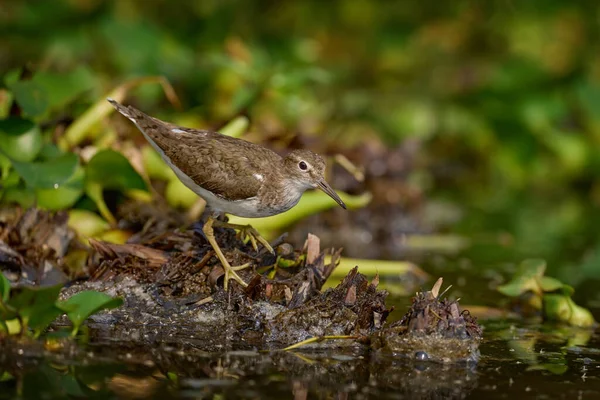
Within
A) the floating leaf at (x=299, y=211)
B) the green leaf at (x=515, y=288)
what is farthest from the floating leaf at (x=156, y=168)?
the green leaf at (x=515, y=288)

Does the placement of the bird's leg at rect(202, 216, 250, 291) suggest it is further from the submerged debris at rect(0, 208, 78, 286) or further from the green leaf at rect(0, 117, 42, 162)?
the green leaf at rect(0, 117, 42, 162)

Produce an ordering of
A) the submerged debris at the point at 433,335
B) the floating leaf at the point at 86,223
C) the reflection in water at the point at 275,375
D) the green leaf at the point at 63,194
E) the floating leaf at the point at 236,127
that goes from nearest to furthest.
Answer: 1. the reflection in water at the point at 275,375
2. the submerged debris at the point at 433,335
3. the green leaf at the point at 63,194
4. the floating leaf at the point at 86,223
5. the floating leaf at the point at 236,127

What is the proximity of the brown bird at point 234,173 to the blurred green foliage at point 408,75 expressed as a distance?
240 centimetres

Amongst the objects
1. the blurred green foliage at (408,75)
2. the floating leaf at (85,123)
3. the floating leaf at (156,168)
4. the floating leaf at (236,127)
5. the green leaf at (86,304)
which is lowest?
the green leaf at (86,304)

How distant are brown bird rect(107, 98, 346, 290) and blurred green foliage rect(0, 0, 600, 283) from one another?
94.5 inches

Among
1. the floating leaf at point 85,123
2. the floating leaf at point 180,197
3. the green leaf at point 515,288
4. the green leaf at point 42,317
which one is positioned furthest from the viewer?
the floating leaf at point 180,197

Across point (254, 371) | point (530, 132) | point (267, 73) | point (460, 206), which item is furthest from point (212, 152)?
point (530, 132)

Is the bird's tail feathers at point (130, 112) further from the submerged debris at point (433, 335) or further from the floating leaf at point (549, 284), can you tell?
the floating leaf at point (549, 284)

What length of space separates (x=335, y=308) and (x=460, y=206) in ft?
22.2

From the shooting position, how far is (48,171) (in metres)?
6.10

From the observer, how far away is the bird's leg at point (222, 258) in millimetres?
5445

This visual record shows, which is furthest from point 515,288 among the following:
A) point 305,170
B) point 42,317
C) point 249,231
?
point 42,317

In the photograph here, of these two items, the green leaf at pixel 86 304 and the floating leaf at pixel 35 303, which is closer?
the floating leaf at pixel 35 303

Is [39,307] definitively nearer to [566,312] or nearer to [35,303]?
[35,303]
